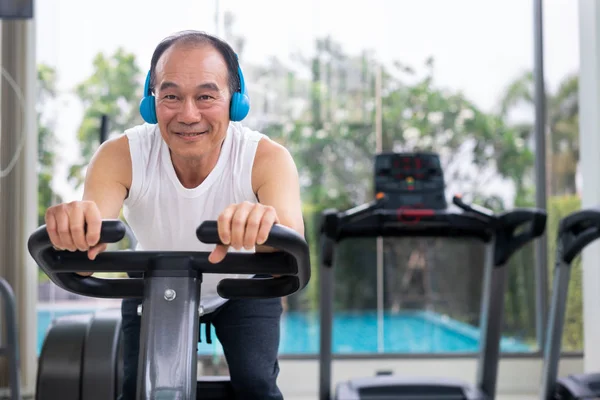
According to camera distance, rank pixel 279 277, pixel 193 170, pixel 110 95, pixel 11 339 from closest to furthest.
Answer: pixel 279 277
pixel 193 170
pixel 11 339
pixel 110 95

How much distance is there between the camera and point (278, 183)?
1.48 meters

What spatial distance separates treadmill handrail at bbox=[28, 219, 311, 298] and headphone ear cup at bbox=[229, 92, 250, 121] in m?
0.38

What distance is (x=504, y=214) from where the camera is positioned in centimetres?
316

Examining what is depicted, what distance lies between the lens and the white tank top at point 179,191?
1.54 meters

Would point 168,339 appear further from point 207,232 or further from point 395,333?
point 395,333

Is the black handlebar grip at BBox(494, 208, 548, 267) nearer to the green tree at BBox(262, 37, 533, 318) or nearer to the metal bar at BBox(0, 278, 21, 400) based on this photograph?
the green tree at BBox(262, 37, 533, 318)

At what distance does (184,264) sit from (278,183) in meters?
0.36

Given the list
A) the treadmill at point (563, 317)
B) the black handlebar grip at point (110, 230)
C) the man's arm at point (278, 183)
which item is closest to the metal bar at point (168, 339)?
the black handlebar grip at point (110, 230)

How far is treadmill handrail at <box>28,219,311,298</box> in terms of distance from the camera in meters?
1.09

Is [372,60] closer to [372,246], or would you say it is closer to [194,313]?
[372,246]

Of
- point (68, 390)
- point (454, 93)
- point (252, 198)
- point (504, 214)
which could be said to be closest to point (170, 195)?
point (252, 198)

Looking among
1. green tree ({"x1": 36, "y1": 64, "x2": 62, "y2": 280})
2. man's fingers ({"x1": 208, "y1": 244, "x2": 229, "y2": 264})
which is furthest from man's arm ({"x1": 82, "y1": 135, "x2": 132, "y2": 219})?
green tree ({"x1": 36, "y1": 64, "x2": 62, "y2": 280})

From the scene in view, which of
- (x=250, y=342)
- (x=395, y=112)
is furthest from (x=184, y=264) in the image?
(x=395, y=112)

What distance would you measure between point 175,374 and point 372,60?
3424 millimetres
